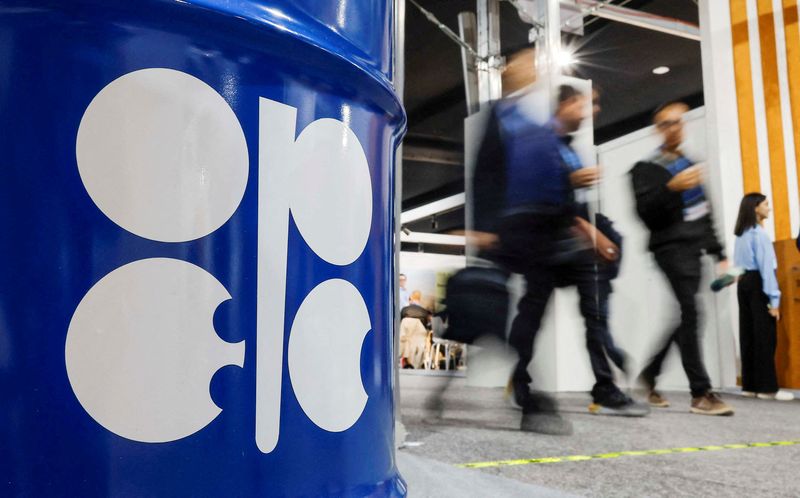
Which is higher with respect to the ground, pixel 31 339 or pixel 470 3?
pixel 470 3

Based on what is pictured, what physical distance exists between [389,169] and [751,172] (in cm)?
506

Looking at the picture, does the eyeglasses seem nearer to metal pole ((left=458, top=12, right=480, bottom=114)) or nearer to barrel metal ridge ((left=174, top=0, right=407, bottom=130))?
metal pole ((left=458, top=12, right=480, bottom=114))

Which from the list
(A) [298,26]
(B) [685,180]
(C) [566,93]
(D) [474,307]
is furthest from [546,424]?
(A) [298,26]

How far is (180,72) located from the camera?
1.54 feet

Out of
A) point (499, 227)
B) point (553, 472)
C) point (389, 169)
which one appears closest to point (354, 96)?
point (389, 169)

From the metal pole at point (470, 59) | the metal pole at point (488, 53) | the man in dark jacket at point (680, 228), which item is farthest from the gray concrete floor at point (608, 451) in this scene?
the metal pole at point (470, 59)

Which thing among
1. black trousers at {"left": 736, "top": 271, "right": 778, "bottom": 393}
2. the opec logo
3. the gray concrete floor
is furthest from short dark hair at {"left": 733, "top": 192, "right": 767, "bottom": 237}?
the opec logo

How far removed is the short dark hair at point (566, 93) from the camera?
2.38 m

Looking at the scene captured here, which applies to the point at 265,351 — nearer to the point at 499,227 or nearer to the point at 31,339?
the point at 31,339

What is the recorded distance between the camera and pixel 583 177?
234 centimetres

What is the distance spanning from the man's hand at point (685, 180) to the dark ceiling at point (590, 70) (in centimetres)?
347

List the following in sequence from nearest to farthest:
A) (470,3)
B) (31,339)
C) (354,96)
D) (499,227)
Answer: (31,339) < (354,96) < (499,227) < (470,3)

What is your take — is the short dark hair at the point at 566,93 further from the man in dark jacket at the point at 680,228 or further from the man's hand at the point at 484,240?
the man in dark jacket at the point at 680,228

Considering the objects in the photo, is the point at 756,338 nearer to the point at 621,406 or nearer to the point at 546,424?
the point at 621,406
